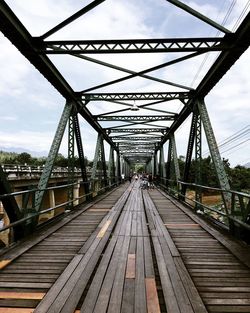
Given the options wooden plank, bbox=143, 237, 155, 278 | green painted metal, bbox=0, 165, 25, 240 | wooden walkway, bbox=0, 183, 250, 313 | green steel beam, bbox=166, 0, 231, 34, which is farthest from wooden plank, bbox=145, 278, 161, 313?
green steel beam, bbox=166, 0, 231, 34

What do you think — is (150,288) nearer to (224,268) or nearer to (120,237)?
(224,268)

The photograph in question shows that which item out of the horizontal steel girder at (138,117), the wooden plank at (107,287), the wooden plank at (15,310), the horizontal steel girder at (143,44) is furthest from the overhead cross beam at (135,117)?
the wooden plank at (15,310)

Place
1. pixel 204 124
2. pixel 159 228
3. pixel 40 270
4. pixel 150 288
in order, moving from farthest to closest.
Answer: pixel 204 124 < pixel 159 228 < pixel 40 270 < pixel 150 288

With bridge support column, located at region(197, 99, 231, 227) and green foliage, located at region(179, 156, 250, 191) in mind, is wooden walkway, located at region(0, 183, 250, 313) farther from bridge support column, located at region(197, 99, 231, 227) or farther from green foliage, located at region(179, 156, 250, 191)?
green foliage, located at region(179, 156, 250, 191)

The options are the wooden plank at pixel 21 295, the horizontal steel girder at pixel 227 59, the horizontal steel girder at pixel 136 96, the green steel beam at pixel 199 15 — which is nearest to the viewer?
the wooden plank at pixel 21 295

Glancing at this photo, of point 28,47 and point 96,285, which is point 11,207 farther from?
point 28,47

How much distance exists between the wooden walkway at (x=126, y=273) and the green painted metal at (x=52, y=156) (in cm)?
155

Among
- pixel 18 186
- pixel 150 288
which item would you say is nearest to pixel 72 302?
pixel 150 288

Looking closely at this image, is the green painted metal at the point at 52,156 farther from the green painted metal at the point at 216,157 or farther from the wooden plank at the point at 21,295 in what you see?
the green painted metal at the point at 216,157

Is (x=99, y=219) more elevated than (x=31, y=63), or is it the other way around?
Result: (x=31, y=63)

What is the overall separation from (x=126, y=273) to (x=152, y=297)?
980mm

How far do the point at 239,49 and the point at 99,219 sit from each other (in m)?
6.91

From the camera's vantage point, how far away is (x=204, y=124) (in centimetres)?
1227

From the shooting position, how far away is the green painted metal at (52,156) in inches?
377
